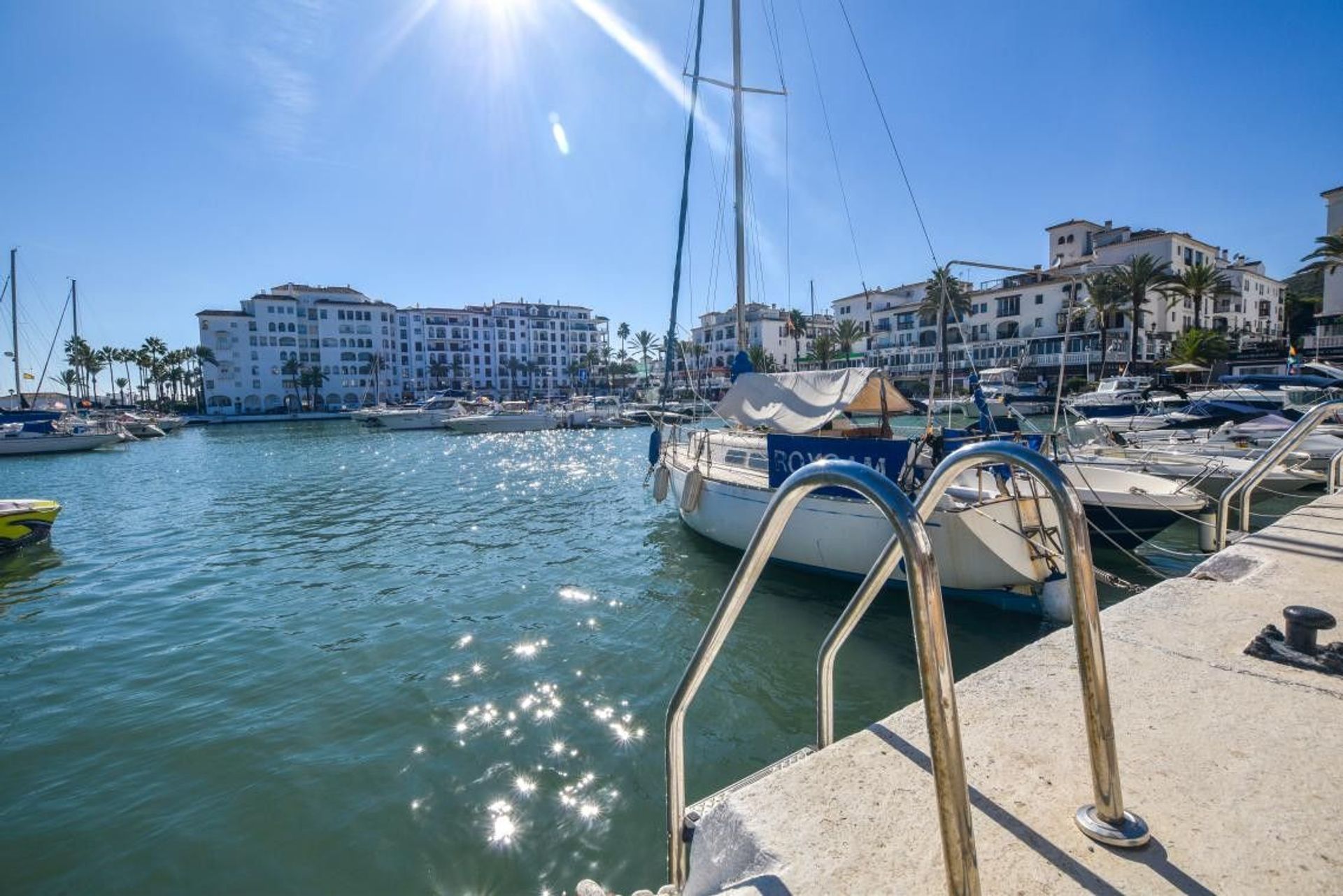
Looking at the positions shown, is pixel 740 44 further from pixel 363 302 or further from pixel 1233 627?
pixel 363 302

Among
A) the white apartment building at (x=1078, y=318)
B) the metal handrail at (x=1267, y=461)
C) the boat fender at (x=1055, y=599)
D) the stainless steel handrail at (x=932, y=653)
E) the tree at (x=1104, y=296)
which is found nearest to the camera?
the stainless steel handrail at (x=932, y=653)

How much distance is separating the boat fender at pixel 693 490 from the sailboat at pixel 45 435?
52290 millimetres

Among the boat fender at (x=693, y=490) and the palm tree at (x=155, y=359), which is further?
the palm tree at (x=155, y=359)

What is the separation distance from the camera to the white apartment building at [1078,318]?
57938 millimetres

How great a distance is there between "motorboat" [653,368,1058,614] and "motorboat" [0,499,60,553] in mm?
14014

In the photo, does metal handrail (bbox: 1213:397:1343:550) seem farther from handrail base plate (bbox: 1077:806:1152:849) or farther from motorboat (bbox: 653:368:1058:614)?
handrail base plate (bbox: 1077:806:1152:849)

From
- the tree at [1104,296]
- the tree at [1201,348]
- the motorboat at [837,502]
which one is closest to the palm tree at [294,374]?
the motorboat at [837,502]

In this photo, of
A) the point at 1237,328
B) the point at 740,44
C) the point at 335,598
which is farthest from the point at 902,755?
the point at 1237,328

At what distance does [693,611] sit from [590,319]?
128033 millimetres

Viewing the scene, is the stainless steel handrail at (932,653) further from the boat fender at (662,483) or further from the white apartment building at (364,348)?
the white apartment building at (364,348)

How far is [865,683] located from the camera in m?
6.82

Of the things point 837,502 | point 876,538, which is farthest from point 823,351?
point 876,538

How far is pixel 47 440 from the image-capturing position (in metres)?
41.5

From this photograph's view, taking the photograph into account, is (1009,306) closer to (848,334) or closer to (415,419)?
(848,334)
